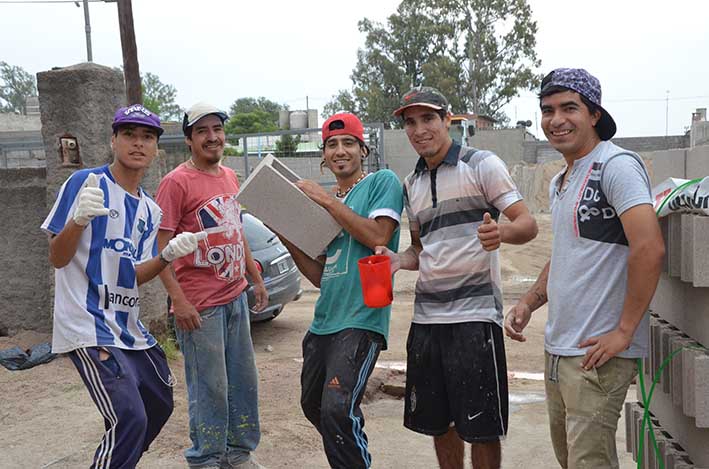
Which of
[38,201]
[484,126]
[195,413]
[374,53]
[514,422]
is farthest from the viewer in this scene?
[374,53]

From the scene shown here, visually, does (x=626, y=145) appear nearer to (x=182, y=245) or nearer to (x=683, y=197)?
(x=683, y=197)

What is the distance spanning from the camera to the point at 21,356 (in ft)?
21.8

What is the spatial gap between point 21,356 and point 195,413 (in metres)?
3.23

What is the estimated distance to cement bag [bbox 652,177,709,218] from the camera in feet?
9.43

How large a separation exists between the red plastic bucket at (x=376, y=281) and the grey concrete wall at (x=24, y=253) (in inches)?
190

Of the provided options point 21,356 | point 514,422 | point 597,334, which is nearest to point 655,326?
point 597,334

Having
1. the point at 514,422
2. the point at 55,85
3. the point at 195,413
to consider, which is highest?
the point at 55,85

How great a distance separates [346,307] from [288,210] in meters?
0.58

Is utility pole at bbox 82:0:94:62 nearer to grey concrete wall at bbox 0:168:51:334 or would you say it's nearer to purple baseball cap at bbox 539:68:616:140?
grey concrete wall at bbox 0:168:51:334

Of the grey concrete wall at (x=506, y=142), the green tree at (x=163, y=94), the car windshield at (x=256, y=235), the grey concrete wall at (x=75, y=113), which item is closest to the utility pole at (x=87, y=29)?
the car windshield at (x=256, y=235)

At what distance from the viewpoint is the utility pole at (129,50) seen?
1056 centimetres

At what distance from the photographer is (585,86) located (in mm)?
3012

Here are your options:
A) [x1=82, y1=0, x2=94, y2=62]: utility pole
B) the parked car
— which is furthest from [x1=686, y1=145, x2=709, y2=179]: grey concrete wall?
[x1=82, y1=0, x2=94, y2=62]: utility pole

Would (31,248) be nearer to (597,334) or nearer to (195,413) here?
(195,413)
